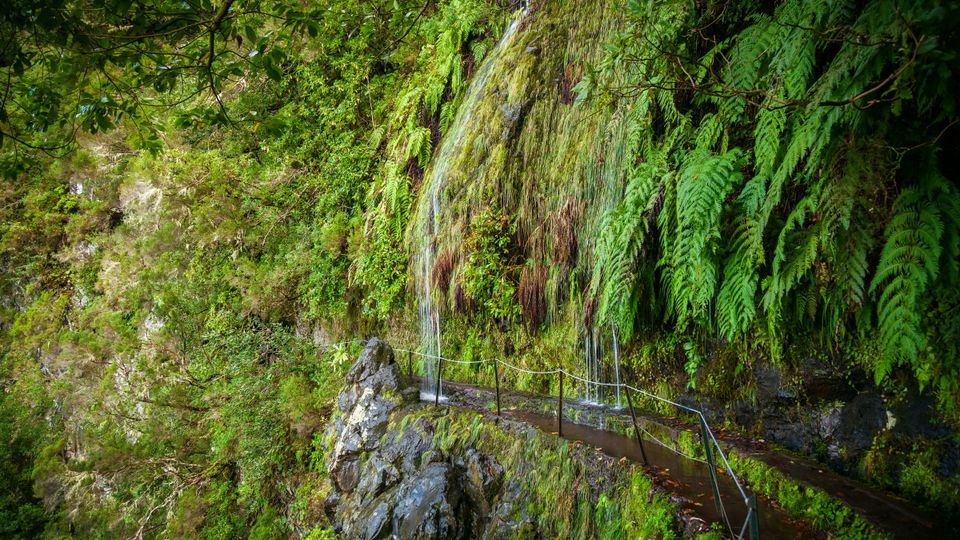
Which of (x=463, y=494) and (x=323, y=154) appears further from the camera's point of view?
(x=323, y=154)

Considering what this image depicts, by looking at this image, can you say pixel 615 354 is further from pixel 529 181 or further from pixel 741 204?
pixel 529 181

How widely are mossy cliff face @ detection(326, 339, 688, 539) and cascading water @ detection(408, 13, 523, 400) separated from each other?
1.00m

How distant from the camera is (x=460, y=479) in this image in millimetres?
5496

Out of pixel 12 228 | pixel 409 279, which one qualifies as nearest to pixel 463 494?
pixel 409 279

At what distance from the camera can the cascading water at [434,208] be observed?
28.6 feet

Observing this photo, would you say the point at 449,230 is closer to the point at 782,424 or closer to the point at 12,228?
the point at 782,424

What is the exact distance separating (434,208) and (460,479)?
181 inches

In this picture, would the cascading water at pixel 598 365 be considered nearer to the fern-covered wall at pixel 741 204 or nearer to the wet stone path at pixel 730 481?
the fern-covered wall at pixel 741 204

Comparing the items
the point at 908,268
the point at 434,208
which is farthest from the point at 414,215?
the point at 908,268

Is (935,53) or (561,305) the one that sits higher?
(935,53)

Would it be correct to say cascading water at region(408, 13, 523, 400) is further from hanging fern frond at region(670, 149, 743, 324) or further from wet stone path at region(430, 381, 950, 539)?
hanging fern frond at region(670, 149, 743, 324)

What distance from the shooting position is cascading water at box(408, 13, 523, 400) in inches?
343

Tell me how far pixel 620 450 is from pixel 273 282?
9.24 m

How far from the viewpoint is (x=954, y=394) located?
134 inches
